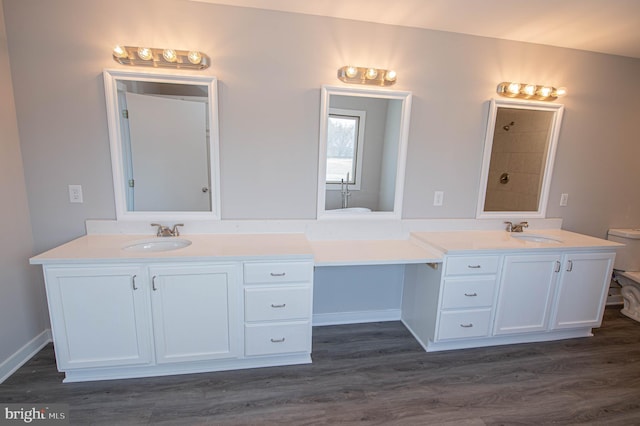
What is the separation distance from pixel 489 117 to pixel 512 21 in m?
0.67

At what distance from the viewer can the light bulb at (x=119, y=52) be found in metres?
1.90

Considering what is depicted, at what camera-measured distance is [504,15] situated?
2051mm

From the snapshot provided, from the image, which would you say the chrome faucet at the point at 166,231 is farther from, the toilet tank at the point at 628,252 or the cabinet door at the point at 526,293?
the toilet tank at the point at 628,252

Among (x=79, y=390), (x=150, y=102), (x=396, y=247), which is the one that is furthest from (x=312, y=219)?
(x=79, y=390)

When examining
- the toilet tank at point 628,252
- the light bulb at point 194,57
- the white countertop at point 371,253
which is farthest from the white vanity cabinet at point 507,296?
the light bulb at point 194,57

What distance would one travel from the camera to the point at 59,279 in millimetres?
1709

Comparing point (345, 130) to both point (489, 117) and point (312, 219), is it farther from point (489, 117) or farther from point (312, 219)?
point (489, 117)

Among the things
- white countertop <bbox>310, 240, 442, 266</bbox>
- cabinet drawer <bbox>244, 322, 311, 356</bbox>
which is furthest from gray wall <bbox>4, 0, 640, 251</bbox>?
cabinet drawer <bbox>244, 322, 311, 356</bbox>

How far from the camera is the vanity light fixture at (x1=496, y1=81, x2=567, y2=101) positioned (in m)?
2.47

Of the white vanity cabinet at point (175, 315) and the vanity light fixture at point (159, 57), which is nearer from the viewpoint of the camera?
the white vanity cabinet at point (175, 315)

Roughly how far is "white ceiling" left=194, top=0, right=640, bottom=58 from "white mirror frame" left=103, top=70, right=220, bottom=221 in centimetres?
55

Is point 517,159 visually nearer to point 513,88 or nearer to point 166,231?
point 513,88

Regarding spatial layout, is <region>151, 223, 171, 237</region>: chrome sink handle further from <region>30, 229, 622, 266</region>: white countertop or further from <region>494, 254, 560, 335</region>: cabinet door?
<region>494, 254, 560, 335</region>: cabinet door

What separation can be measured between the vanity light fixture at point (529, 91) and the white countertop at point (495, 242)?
1153mm
